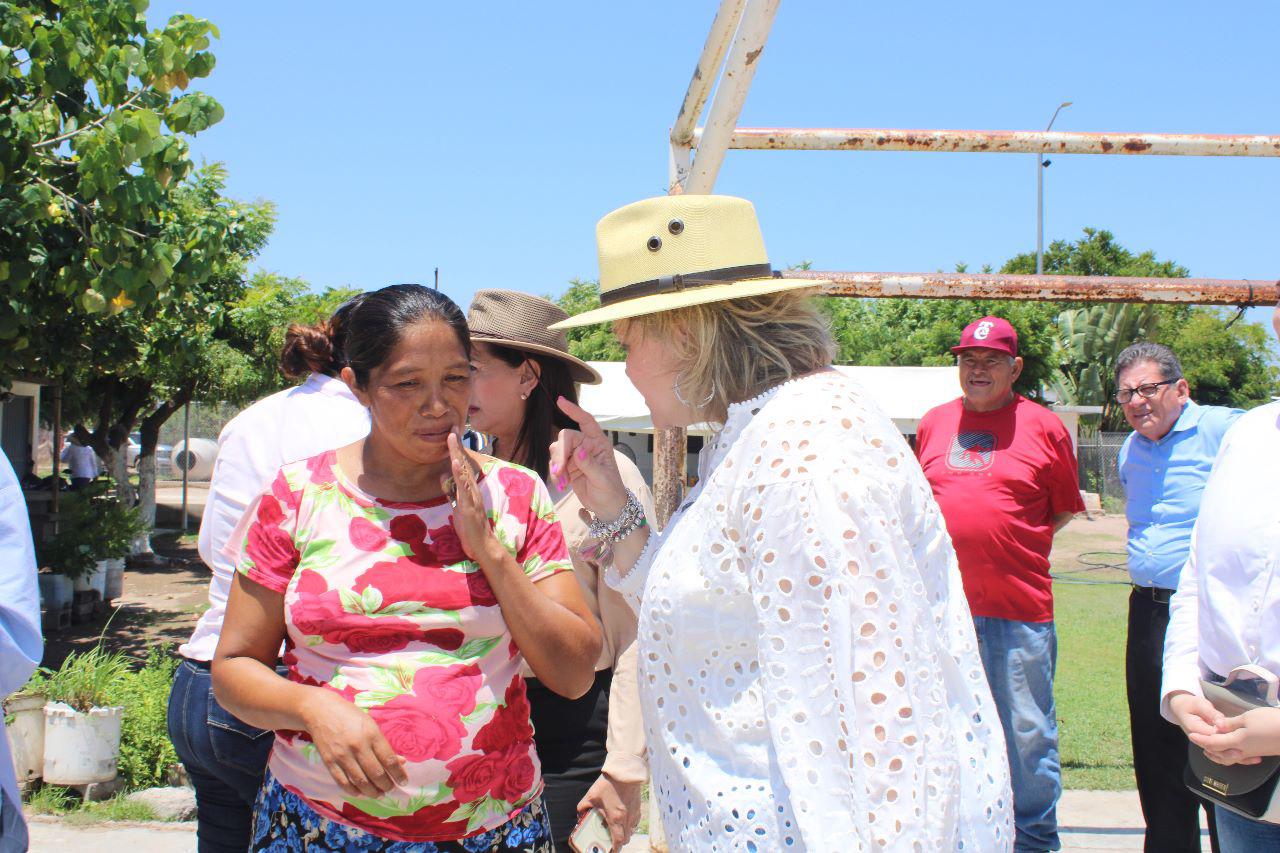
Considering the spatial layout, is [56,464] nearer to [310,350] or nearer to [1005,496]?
[310,350]

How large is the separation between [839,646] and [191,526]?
2357 centimetres

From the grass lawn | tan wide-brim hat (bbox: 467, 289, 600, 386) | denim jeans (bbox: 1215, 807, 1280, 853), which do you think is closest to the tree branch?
tan wide-brim hat (bbox: 467, 289, 600, 386)

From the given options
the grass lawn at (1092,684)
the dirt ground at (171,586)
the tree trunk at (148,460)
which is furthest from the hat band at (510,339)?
the tree trunk at (148,460)

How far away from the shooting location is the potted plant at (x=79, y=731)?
16.1 ft

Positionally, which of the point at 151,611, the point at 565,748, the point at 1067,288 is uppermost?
the point at 1067,288

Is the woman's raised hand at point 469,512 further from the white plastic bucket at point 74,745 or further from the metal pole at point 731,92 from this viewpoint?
the white plastic bucket at point 74,745

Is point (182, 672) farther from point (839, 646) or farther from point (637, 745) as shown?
point (839, 646)

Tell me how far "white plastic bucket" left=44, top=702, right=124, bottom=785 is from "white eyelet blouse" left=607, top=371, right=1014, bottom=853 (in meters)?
4.32

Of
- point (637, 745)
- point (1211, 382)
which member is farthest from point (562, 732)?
point (1211, 382)

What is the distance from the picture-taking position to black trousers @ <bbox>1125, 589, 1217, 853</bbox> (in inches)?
157

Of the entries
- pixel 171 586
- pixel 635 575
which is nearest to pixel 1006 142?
→ pixel 635 575

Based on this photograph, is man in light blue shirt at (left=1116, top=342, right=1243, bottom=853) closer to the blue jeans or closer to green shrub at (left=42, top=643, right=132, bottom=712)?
the blue jeans

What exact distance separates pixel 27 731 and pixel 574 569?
401 centimetres

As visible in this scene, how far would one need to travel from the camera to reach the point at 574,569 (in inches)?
91.4
